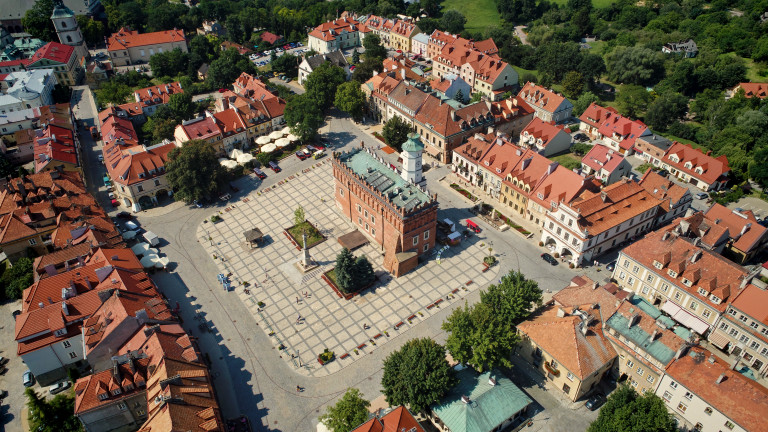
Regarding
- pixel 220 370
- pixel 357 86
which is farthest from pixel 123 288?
pixel 357 86

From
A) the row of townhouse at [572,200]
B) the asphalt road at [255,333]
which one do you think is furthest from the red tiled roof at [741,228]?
the asphalt road at [255,333]

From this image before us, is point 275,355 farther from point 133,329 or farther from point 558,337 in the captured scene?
point 558,337

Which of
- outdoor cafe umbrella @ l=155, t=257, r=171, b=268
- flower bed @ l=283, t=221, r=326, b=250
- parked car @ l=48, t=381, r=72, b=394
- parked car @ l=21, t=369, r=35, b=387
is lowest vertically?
parked car @ l=48, t=381, r=72, b=394

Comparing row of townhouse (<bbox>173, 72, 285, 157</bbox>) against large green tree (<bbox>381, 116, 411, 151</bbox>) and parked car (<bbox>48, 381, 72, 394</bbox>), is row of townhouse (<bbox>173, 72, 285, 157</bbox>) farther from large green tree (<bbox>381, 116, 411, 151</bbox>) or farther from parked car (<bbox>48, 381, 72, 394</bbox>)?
parked car (<bbox>48, 381, 72, 394</bbox>)

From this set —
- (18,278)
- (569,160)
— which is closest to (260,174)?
(18,278)

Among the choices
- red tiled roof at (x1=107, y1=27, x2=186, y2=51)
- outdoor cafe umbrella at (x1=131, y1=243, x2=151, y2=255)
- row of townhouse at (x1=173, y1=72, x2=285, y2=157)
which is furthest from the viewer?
red tiled roof at (x1=107, y1=27, x2=186, y2=51)

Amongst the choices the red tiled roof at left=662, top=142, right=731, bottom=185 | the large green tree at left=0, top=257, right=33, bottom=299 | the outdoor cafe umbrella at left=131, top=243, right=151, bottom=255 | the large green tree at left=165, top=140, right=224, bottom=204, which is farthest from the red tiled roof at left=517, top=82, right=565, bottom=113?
the large green tree at left=0, top=257, right=33, bottom=299
